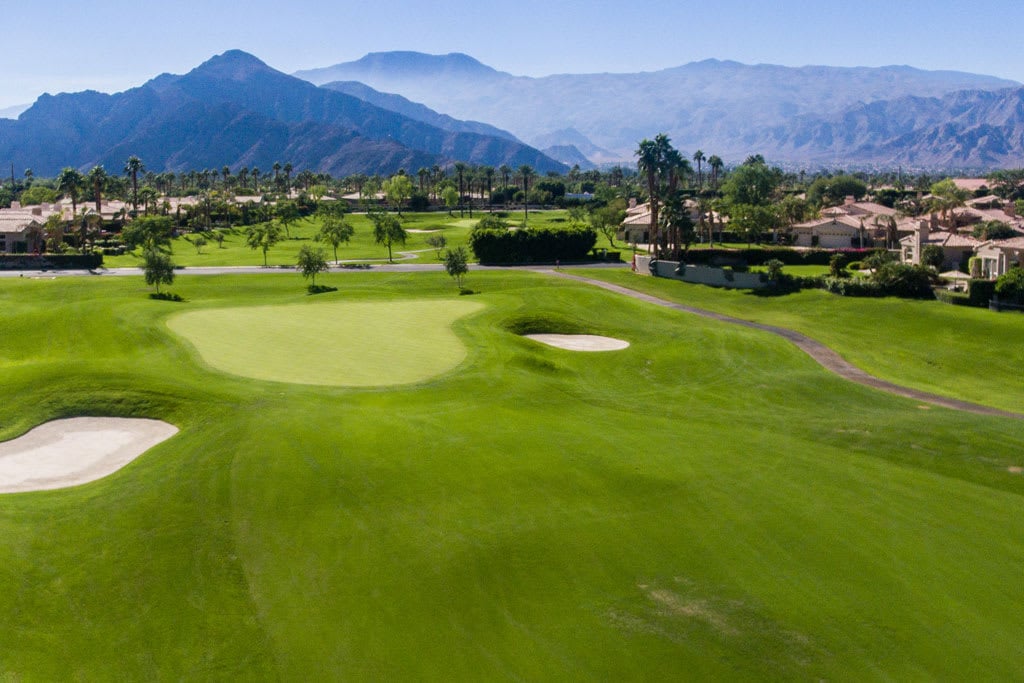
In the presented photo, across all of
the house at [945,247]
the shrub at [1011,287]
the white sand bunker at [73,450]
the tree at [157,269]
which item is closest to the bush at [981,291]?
the shrub at [1011,287]

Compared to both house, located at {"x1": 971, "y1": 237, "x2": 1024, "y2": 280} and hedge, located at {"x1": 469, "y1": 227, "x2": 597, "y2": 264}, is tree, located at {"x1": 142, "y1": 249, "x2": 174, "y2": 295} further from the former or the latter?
house, located at {"x1": 971, "y1": 237, "x2": 1024, "y2": 280}

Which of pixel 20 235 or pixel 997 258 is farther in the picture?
pixel 20 235

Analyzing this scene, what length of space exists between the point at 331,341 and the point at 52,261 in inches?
2850

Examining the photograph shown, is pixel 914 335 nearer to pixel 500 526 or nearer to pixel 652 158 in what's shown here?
pixel 500 526

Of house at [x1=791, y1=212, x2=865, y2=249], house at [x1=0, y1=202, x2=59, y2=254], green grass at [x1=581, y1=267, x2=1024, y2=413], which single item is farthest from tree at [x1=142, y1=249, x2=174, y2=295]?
house at [x1=791, y1=212, x2=865, y2=249]

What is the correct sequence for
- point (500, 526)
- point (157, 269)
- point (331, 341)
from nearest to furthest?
point (500, 526), point (331, 341), point (157, 269)

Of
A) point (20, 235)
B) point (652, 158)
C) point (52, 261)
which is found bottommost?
point (52, 261)

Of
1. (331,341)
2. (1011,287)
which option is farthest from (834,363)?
(331,341)

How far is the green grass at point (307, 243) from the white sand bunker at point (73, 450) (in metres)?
76.0

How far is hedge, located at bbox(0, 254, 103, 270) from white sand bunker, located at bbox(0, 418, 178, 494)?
79536 millimetres

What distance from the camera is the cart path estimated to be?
44.5 metres

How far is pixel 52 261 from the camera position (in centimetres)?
10462

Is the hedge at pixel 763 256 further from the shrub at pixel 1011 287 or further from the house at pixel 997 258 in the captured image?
the shrub at pixel 1011 287

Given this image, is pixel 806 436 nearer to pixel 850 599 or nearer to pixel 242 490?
pixel 850 599
